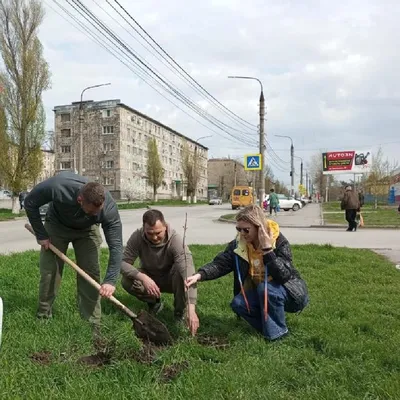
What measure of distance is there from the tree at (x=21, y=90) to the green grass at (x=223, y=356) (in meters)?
27.0

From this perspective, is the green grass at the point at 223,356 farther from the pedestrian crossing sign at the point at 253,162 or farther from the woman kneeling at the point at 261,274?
the pedestrian crossing sign at the point at 253,162

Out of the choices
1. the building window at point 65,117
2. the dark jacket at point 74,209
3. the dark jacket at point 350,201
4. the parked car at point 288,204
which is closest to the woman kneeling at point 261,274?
the dark jacket at point 74,209

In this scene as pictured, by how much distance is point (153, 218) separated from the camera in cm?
421

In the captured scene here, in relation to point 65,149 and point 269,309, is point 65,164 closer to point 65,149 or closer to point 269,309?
point 65,149

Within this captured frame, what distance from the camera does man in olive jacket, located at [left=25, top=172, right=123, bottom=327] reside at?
386 centimetres

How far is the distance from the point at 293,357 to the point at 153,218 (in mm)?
1707

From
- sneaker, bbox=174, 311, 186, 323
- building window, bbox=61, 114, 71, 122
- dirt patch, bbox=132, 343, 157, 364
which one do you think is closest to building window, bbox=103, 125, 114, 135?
building window, bbox=61, 114, 71, 122

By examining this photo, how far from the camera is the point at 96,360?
11.0 feet

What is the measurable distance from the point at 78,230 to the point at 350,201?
13.4 m

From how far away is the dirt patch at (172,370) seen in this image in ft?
9.95

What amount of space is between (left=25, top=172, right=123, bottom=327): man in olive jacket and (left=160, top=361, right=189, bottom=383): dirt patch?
89cm

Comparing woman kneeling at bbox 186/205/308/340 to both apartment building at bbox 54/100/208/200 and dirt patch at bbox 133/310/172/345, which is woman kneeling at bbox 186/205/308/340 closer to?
dirt patch at bbox 133/310/172/345

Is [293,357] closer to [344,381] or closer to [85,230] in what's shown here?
[344,381]

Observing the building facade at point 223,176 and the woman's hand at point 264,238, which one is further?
the building facade at point 223,176
